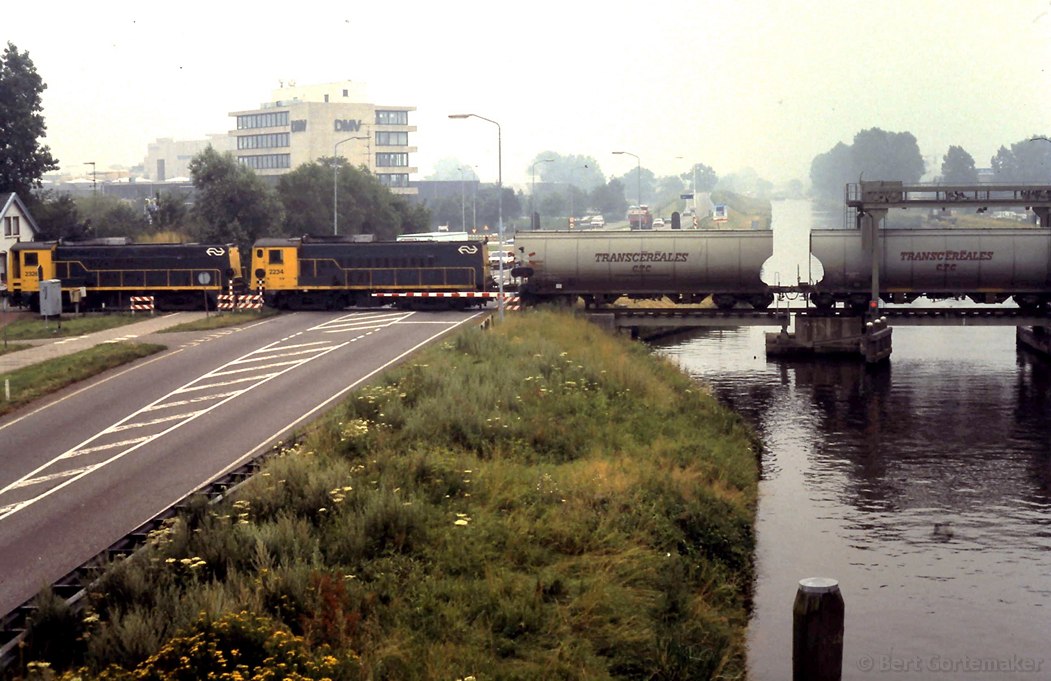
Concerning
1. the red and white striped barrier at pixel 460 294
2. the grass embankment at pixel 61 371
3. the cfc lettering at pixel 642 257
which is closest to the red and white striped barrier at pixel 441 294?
the red and white striped barrier at pixel 460 294

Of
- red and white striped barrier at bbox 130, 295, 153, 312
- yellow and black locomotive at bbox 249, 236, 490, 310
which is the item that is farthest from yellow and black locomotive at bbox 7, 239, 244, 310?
yellow and black locomotive at bbox 249, 236, 490, 310

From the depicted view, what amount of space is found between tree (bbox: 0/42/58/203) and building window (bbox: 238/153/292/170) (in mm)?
101903

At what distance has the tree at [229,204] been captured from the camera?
84.3 metres

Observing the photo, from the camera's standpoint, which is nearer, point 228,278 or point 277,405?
point 277,405

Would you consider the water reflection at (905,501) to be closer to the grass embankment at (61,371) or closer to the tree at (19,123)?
the grass embankment at (61,371)

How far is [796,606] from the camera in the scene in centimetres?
1891

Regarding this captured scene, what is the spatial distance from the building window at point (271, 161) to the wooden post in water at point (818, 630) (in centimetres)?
18074

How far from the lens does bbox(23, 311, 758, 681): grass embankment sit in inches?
647

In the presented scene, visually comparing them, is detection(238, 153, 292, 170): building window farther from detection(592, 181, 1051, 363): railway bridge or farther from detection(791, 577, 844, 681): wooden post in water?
detection(791, 577, 844, 681): wooden post in water

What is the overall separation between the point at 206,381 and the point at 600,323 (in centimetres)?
2637

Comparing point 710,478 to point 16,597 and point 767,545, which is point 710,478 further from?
point 16,597

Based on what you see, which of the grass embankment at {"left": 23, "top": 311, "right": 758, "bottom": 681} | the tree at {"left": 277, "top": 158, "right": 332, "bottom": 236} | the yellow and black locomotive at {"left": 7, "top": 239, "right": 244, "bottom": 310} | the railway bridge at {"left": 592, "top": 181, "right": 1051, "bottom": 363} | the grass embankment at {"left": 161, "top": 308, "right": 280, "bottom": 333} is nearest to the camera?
the grass embankment at {"left": 23, "top": 311, "right": 758, "bottom": 681}

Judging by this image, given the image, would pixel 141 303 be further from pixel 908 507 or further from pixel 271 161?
pixel 271 161

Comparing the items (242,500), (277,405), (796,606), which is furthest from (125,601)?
(277,405)
